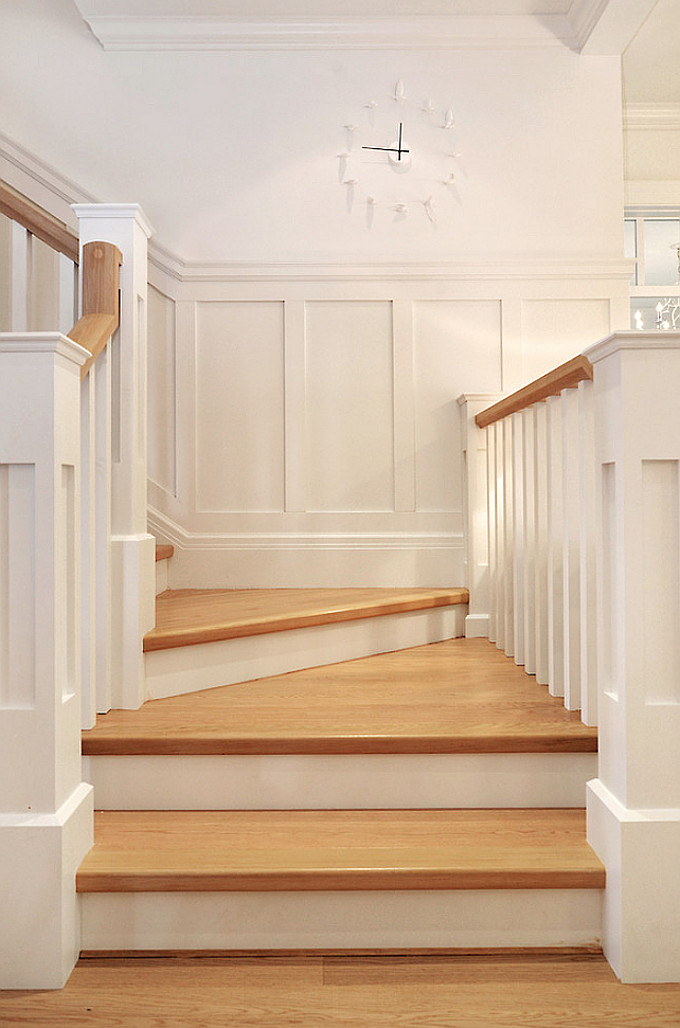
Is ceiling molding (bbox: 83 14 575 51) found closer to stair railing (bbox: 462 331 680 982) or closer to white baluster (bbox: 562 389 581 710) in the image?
white baluster (bbox: 562 389 581 710)

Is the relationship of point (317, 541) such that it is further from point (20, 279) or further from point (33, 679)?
point (33, 679)

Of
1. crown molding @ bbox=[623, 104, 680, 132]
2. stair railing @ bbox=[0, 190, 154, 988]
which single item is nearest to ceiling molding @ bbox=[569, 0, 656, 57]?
crown molding @ bbox=[623, 104, 680, 132]

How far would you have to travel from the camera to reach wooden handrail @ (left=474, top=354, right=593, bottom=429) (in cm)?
164

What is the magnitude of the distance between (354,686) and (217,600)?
0.77 metres

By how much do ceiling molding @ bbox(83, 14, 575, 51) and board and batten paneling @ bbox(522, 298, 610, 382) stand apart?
1035 mm

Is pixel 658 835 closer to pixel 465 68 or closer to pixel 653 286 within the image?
pixel 465 68

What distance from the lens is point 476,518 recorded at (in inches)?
115

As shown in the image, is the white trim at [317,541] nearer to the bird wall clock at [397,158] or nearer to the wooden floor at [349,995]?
the bird wall clock at [397,158]

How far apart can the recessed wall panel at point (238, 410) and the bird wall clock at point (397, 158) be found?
2.10 feet

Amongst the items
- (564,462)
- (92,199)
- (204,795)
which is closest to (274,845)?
(204,795)

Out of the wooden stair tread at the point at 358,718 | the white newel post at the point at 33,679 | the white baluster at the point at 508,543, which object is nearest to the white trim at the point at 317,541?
the white baluster at the point at 508,543

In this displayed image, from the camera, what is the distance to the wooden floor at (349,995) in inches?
48.2

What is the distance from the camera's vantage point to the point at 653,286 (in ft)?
12.9

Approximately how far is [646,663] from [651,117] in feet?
11.1
